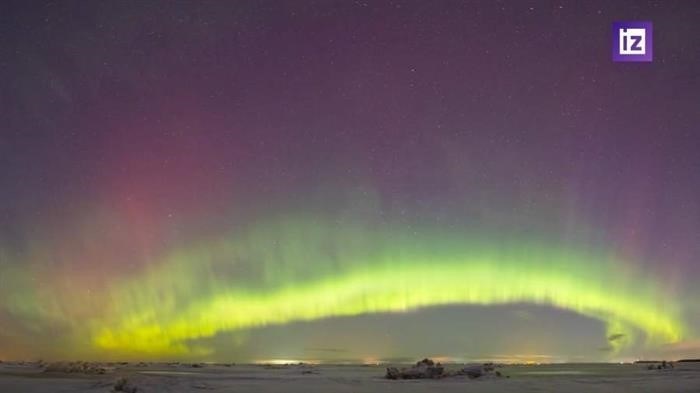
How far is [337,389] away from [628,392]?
439 inches

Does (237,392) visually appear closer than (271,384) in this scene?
Yes

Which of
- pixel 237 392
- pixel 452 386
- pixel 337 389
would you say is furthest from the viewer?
pixel 452 386

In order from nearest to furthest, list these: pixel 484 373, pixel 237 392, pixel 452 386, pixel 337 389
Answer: pixel 237 392 → pixel 337 389 → pixel 452 386 → pixel 484 373

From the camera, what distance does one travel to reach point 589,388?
26406 millimetres

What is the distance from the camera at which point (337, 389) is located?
25328 mm

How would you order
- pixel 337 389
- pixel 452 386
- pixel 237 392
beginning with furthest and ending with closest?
pixel 452 386 < pixel 337 389 < pixel 237 392

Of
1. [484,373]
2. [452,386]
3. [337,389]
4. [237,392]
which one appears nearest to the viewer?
[237,392]

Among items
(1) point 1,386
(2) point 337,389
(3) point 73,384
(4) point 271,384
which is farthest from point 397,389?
(1) point 1,386

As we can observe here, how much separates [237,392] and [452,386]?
9.02 metres

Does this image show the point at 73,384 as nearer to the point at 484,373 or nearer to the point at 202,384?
the point at 202,384

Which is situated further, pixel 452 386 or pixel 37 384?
pixel 452 386

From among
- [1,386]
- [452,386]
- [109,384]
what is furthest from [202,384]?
[452,386]

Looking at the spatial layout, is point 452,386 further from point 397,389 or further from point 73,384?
point 73,384

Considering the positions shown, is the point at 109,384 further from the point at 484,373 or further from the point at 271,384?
the point at 484,373
